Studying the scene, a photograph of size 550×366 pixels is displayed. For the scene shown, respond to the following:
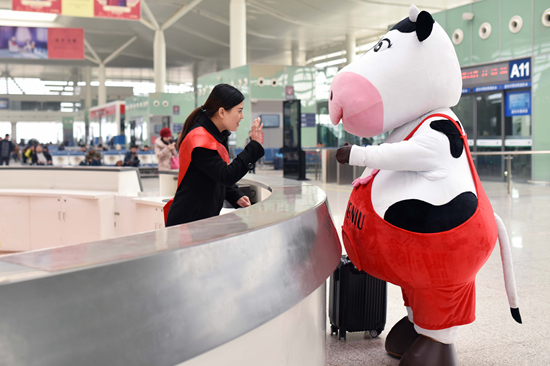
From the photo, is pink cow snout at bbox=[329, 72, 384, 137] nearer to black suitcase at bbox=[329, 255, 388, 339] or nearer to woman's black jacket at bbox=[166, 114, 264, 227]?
woman's black jacket at bbox=[166, 114, 264, 227]

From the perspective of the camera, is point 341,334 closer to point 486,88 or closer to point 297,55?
point 486,88

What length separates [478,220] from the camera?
2.03 m

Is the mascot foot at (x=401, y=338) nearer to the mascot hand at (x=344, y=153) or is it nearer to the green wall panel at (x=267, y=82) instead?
the mascot hand at (x=344, y=153)

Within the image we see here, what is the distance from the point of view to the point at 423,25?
220 cm

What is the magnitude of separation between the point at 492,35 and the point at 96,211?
36.8 ft

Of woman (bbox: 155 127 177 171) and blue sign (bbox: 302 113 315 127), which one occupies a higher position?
blue sign (bbox: 302 113 315 127)

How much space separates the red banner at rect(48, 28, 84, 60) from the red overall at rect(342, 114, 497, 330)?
62.1 feet

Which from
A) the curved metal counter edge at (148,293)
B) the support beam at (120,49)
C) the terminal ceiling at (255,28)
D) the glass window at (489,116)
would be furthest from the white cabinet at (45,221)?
the support beam at (120,49)

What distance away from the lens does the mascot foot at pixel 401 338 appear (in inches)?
97.5

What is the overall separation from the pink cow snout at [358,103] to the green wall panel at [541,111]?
11112 millimetres

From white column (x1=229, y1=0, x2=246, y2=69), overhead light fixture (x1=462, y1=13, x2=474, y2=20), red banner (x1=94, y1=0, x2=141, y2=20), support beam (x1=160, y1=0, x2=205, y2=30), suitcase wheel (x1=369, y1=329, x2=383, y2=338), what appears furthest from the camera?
support beam (x1=160, y1=0, x2=205, y2=30)

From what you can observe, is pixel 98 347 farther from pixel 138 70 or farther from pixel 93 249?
pixel 138 70

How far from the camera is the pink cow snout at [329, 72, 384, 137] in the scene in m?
2.22

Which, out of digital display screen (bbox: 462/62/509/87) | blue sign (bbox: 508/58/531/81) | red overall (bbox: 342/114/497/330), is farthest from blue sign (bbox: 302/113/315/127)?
red overall (bbox: 342/114/497/330)
